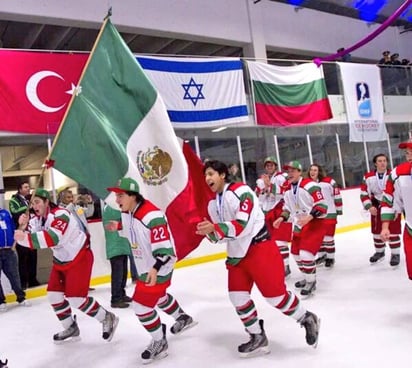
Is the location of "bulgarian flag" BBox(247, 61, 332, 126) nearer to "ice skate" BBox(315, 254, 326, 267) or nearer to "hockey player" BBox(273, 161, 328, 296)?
"ice skate" BBox(315, 254, 326, 267)

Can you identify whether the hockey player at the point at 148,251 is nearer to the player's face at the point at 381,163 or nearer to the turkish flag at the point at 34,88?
the player's face at the point at 381,163

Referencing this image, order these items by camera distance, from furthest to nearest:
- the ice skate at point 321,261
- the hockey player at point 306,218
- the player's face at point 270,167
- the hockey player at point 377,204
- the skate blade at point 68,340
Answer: the ice skate at point 321,261 → the player's face at point 270,167 → the hockey player at point 377,204 → the hockey player at point 306,218 → the skate blade at point 68,340

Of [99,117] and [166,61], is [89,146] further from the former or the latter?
[166,61]

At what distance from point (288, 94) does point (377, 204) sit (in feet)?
15.8

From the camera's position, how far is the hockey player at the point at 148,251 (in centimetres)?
325

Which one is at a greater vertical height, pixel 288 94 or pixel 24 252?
pixel 288 94

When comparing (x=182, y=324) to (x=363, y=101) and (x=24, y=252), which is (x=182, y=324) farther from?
(x=363, y=101)

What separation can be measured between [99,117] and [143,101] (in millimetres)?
508

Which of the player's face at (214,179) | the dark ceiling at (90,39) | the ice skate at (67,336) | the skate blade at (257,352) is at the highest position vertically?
the dark ceiling at (90,39)

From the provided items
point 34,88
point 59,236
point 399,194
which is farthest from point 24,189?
point 399,194

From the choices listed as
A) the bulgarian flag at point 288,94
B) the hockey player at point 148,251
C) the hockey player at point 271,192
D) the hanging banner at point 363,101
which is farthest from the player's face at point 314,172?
the hanging banner at point 363,101

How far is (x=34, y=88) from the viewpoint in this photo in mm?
7398

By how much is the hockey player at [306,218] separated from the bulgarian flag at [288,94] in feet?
16.8

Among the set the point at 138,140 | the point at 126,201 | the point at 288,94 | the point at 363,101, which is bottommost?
the point at 126,201
